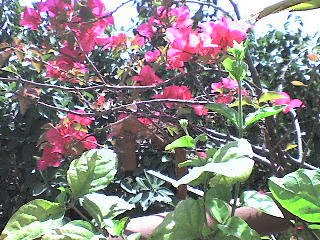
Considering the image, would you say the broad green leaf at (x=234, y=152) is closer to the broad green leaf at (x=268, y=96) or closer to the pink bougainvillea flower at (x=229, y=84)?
the broad green leaf at (x=268, y=96)

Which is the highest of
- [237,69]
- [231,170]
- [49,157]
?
[237,69]

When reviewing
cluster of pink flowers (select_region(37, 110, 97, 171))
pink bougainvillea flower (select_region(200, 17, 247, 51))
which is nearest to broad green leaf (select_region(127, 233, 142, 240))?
pink bougainvillea flower (select_region(200, 17, 247, 51))

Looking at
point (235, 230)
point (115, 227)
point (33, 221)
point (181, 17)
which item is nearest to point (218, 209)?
point (235, 230)

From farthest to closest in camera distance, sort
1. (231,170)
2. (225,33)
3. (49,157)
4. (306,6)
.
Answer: (49,157) < (306,6) < (225,33) < (231,170)

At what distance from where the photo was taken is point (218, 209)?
613 mm

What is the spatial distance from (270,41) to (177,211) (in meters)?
3.04

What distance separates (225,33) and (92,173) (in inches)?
24.0

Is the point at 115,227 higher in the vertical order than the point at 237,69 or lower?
lower

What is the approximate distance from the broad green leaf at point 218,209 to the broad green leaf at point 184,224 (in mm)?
20

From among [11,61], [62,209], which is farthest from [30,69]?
[62,209]

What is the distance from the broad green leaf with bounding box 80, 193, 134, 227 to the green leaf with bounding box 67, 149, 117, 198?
0.02m

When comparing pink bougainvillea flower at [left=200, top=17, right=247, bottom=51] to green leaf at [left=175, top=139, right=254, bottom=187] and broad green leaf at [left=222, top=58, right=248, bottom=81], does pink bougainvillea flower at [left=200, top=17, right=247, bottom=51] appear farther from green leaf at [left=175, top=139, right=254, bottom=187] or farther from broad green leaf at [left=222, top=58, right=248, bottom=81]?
green leaf at [left=175, top=139, right=254, bottom=187]

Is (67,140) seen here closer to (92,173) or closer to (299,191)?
(92,173)

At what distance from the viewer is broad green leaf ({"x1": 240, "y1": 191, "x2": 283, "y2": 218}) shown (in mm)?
631
